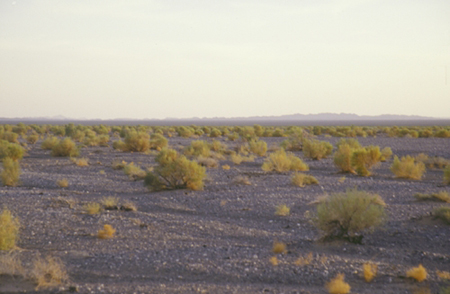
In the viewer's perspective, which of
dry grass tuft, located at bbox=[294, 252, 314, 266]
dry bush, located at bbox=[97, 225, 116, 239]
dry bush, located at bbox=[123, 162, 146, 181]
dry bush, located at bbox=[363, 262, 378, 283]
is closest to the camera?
dry bush, located at bbox=[363, 262, 378, 283]

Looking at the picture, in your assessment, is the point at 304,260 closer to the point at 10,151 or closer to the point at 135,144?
the point at 10,151

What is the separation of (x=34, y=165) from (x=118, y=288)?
19.9 metres

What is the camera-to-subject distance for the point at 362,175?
20.8 m

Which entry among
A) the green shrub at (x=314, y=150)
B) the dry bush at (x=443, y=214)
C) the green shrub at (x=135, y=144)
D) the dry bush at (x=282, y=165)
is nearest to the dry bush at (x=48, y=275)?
the dry bush at (x=443, y=214)

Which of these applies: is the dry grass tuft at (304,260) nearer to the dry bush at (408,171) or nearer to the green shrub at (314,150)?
Result: the dry bush at (408,171)

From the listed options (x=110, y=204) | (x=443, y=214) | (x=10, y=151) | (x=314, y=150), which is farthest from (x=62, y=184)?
(x=314, y=150)

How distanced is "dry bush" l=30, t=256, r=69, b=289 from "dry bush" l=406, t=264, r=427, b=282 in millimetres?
6153

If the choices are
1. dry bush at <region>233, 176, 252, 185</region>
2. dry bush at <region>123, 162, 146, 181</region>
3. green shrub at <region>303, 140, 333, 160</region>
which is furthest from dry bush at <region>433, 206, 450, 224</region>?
green shrub at <region>303, 140, 333, 160</region>

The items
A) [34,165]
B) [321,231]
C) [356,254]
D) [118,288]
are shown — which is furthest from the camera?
[34,165]

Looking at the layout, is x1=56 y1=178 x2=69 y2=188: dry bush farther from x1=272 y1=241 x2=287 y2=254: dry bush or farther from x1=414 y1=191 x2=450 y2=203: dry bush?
x1=414 y1=191 x2=450 y2=203: dry bush

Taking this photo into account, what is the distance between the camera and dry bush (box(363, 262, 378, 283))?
7.93 metres

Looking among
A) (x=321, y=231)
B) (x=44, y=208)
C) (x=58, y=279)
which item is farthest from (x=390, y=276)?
(x=44, y=208)

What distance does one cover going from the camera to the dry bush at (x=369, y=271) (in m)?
7.93

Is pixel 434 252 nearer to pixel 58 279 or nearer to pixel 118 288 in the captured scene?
pixel 118 288
